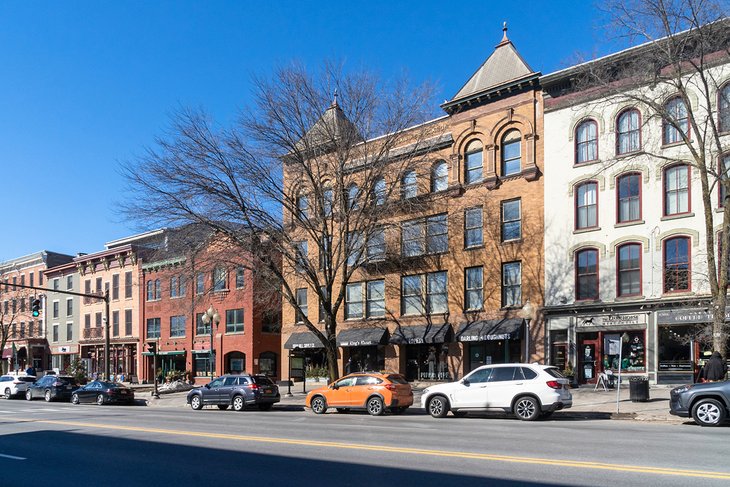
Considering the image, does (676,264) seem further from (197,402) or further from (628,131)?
(197,402)

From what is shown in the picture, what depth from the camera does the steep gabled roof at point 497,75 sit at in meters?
33.7

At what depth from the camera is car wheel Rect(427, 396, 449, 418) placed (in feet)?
71.5

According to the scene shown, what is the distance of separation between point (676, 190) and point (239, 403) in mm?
19871

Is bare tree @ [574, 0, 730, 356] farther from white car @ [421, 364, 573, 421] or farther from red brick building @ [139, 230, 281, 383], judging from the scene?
red brick building @ [139, 230, 281, 383]

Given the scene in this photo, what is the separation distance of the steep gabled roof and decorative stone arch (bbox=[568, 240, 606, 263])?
828 cm

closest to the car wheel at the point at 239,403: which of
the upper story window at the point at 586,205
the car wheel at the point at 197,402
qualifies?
the car wheel at the point at 197,402

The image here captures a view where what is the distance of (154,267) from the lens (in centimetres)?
5238

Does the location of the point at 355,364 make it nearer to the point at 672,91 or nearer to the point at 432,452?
the point at 672,91

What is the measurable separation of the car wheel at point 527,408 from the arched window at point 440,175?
17.2m

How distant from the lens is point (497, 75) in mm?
34938

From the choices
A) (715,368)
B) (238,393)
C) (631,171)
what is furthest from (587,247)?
(238,393)

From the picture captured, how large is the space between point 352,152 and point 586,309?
1251cm

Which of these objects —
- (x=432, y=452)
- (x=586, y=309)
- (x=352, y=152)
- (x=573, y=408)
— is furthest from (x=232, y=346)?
(x=432, y=452)

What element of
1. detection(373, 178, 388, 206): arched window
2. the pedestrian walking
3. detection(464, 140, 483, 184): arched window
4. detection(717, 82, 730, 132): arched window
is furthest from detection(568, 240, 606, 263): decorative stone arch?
the pedestrian walking
